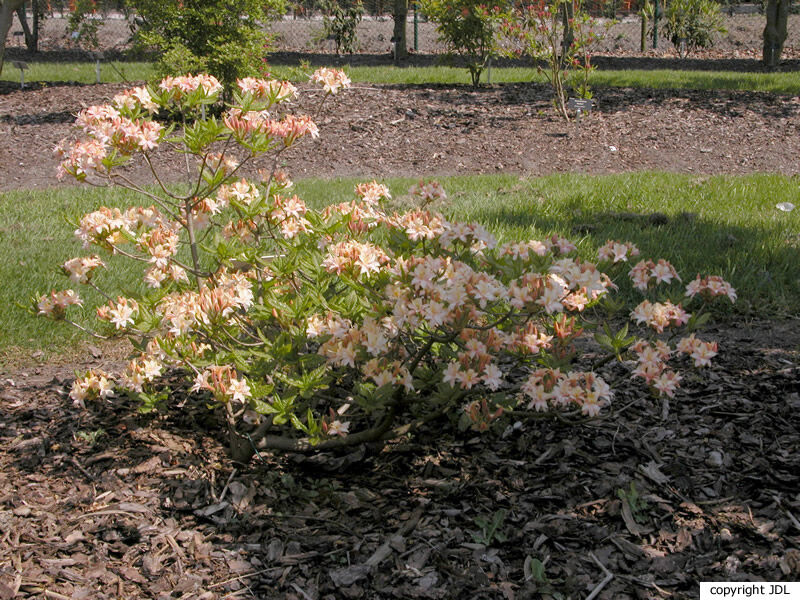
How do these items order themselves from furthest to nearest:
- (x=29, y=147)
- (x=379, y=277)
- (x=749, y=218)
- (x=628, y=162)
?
(x=29, y=147) < (x=628, y=162) < (x=749, y=218) < (x=379, y=277)

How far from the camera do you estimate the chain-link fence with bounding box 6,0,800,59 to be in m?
21.7

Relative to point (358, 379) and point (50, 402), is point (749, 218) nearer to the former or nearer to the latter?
point (358, 379)

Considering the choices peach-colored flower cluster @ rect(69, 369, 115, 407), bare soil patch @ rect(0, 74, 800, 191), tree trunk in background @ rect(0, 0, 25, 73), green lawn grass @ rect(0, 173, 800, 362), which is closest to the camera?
peach-colored flower cluster @ rect(69, 369, 115, 407)

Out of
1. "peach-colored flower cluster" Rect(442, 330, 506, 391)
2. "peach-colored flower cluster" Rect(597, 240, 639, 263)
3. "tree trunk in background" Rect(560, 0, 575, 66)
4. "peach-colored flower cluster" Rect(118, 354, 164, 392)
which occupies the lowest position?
"peach-colored flower cluster" Rect(118, 354, 164, 392)

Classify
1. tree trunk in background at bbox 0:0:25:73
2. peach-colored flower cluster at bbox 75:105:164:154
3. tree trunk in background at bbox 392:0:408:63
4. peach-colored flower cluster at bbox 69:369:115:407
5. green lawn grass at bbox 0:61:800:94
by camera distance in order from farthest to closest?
1. tree trunk in background at bbox 392:0:408:63
2. green lawn grass at bbox 0:61:800:94
3. tree trunk in background at bbox 0:0:25:73
4. peach-colored flower cluster at bbox 69:369:115:407
5. peach-colored flower cluster at bbox 75:105:164:154

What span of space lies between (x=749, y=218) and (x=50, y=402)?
4.94 metres

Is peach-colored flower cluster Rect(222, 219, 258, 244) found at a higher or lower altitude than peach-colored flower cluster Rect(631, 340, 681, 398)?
higher

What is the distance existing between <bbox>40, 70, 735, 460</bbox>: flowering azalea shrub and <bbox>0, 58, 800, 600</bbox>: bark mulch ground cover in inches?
8.2

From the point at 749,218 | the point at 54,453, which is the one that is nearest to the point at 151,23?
the point at 749,218

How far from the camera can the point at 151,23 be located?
32.5ft

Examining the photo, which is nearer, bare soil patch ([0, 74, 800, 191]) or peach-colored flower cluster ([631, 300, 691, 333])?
peach-colored flower cluster ([631, 300, 691, 333])

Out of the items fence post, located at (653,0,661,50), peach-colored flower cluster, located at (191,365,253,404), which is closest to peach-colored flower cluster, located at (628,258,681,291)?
peach-colored flower cluster, located at (191,365,253,404)

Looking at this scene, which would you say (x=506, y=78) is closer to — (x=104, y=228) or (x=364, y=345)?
(x=104, y=228)

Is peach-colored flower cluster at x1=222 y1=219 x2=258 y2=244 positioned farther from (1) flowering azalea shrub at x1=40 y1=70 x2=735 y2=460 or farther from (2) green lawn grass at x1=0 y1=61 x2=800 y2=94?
(2) green lawn grass at x1=0 y1=61 x2=800 y2=94
